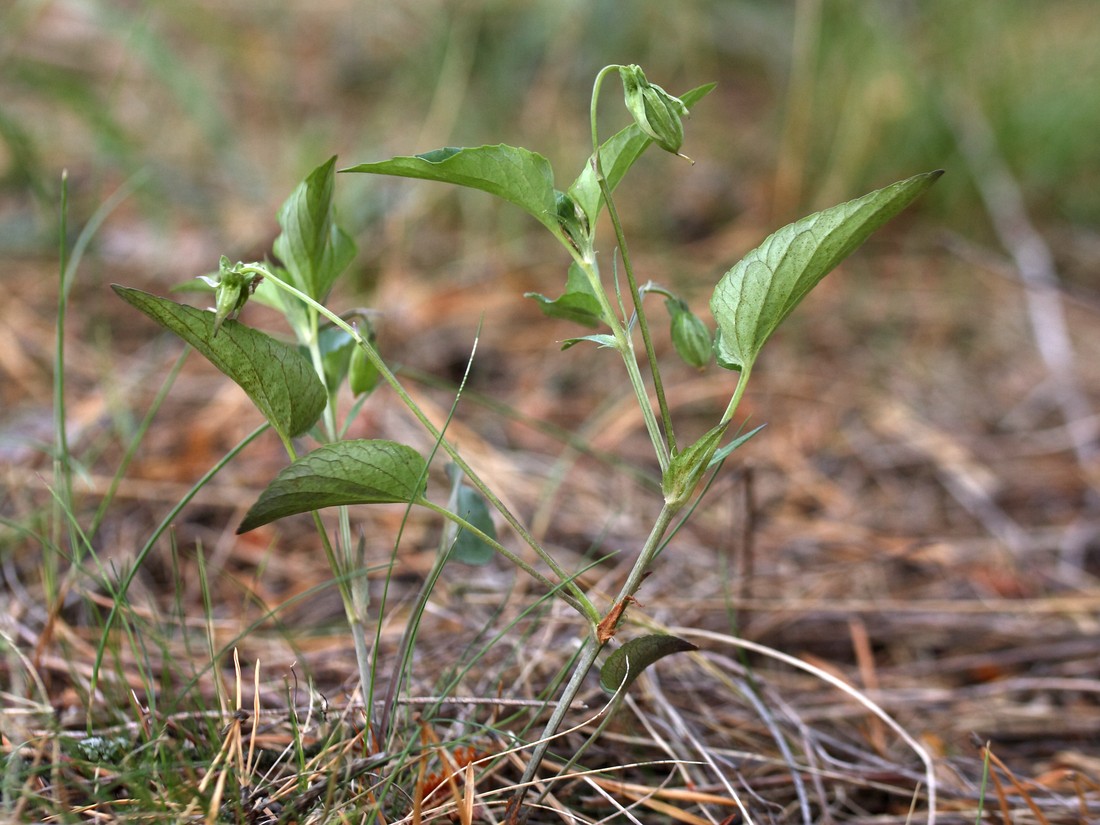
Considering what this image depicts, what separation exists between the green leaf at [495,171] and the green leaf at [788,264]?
139 mm

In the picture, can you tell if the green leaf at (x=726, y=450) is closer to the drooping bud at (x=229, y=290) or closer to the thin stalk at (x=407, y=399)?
the thin stalk at (x=407, y=399)

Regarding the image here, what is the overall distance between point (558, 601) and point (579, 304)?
54 centimetres

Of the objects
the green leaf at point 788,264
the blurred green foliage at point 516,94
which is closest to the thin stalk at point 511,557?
the green leaf at point 788,264

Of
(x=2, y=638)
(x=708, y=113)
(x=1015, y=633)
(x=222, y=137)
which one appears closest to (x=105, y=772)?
(x=2, y=638)

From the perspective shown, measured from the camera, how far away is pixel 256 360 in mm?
635

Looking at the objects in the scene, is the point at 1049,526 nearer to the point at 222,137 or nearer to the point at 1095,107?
the point at 1095,107

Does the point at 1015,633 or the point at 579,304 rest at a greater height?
the point at 579,304

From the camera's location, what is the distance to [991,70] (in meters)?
2.88

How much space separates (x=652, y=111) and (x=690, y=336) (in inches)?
6.9

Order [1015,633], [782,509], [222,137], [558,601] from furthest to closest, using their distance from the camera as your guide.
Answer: [222,137] → [782,509] → [1015,633] → [558,601]

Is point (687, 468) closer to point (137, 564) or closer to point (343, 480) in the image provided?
point (343, 480)

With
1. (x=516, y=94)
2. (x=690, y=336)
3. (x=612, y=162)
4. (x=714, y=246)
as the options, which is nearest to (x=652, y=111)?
(x=612, y=162)

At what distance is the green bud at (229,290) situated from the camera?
0.60 metres

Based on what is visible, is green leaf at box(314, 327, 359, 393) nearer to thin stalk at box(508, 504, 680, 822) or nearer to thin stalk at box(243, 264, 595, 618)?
thin stalk at box(243, 264, 595, 618)
